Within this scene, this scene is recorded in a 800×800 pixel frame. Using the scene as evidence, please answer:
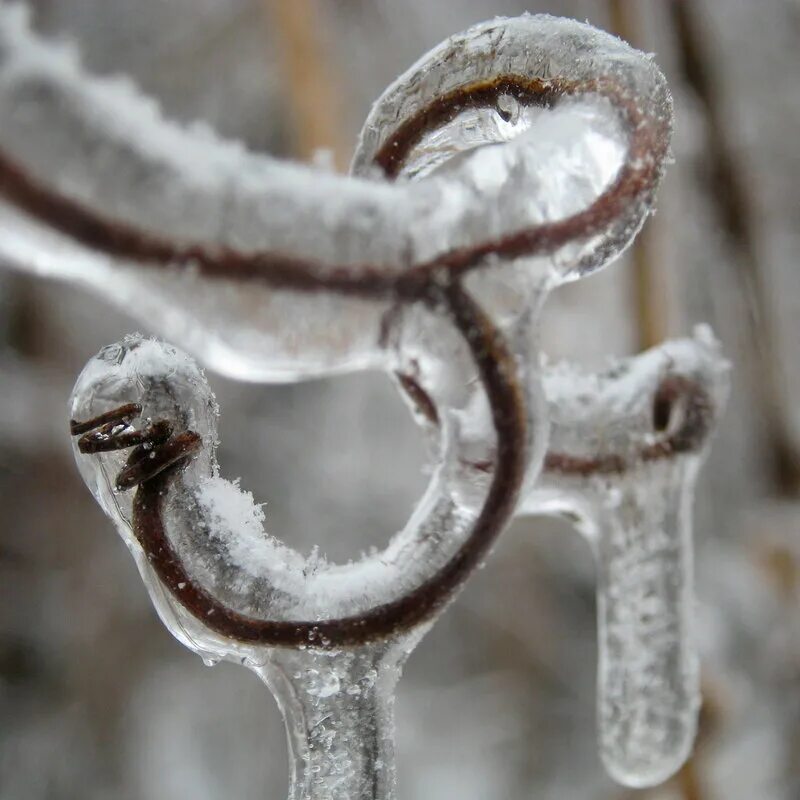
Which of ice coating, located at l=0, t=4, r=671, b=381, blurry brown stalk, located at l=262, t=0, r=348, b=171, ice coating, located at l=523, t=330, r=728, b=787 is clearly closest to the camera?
ice coating, located at l=0, t=4, r=671, b=381

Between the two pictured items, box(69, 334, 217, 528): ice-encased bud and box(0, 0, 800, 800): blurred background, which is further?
box(0, 0, 800, 800): blurred background

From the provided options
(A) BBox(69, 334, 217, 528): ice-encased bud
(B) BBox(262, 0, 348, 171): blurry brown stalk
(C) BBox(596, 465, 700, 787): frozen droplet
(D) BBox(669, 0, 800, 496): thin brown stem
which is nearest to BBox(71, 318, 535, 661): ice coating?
(A) BBox(69, 334, 217, 528): ice-encased bud

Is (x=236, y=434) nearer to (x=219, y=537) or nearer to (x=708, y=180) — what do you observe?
(x=708, y=180)

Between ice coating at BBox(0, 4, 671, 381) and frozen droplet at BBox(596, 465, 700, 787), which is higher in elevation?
ice coating at BBox(0, 4, 671, 381)

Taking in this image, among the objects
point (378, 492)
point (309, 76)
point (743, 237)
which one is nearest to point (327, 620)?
point (309, 76)

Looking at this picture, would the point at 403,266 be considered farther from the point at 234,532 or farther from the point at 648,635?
the point at 648,635

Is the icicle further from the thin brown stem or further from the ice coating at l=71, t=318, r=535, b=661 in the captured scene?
the thin brown stem
